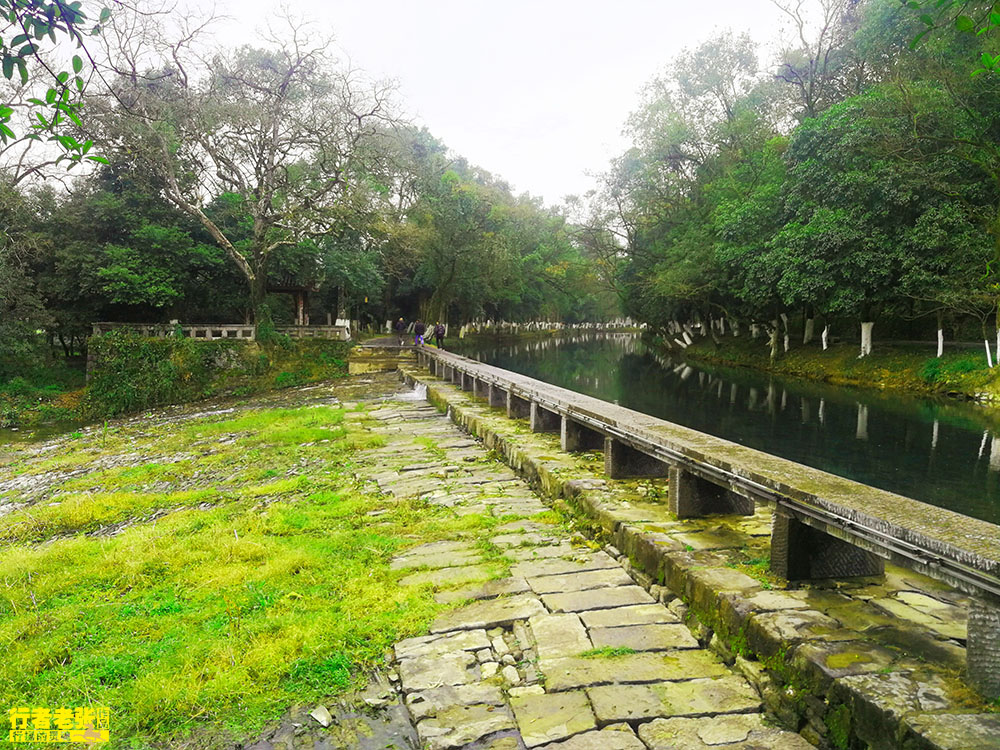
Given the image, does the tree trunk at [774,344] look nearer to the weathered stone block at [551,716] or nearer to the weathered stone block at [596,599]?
the weathered stone block at [596,599]

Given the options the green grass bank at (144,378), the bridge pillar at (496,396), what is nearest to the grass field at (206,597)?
the bridge pillar at (496,396)

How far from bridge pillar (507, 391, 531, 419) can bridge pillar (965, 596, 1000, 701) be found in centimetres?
847

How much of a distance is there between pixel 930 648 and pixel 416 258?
32631 mm

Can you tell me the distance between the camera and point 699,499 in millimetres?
5312

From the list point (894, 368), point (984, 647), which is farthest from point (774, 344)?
point (984, 647)

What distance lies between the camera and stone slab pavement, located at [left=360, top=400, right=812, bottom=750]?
10.2 feet

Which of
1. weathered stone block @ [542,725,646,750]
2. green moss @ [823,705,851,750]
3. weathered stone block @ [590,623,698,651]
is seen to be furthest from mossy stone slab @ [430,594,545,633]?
green moss @ [823,705,851,750]

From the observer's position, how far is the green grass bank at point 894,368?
60.6 feet

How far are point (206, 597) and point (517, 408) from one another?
23.2 feet

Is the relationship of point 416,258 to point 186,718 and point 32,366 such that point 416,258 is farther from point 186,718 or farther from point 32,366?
point 186,718

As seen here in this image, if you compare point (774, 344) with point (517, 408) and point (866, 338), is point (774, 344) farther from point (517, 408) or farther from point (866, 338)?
point (517, 408)

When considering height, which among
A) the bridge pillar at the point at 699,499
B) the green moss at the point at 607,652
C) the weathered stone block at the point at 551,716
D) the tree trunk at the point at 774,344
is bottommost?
the weathered stone block at the point at 551,716

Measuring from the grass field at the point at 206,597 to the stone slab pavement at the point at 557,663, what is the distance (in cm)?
40

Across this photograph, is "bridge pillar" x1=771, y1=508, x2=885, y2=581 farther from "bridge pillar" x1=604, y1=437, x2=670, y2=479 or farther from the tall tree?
the tall tree
